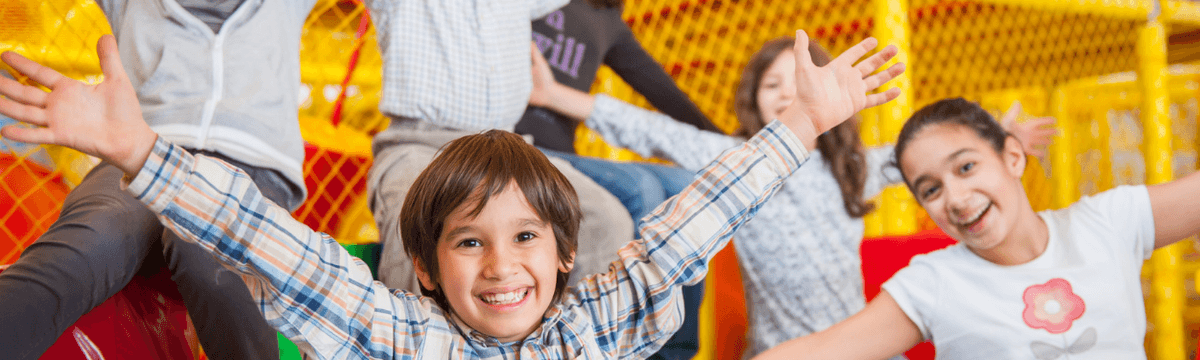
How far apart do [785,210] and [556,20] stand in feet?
1.81

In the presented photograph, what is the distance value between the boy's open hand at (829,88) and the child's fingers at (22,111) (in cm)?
64

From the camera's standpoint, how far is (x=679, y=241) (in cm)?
74

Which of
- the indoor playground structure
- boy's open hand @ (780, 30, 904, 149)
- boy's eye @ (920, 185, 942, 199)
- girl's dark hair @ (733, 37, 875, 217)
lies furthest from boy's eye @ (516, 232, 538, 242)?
girl's dark hair @ (733, 37, 875, 217)

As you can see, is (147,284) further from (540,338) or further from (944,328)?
(944,328)

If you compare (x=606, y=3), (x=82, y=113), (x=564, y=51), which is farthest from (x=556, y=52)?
(x=82, y=113)

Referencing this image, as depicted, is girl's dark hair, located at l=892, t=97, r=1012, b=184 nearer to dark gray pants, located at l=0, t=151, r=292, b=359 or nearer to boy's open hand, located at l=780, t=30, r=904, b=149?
boy's open hand, located at l=780, t=30, r=904, b=149

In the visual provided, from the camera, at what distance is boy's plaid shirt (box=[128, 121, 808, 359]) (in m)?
0.56

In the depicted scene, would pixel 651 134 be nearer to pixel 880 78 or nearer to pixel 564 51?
pixel 564 51

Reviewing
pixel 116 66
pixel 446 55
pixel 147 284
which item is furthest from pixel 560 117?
pixel 116 66

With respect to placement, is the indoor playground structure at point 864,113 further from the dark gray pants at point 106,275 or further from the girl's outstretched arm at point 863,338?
the girl's outstretched arm at point 863,338

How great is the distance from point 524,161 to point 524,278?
12 centimetres

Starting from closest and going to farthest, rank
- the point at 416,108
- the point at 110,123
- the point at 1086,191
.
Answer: the point at 110,123
the point at 416,108
the point at 1086,191

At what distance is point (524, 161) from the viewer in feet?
2.46

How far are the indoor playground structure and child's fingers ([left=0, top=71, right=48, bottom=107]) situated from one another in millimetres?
366
